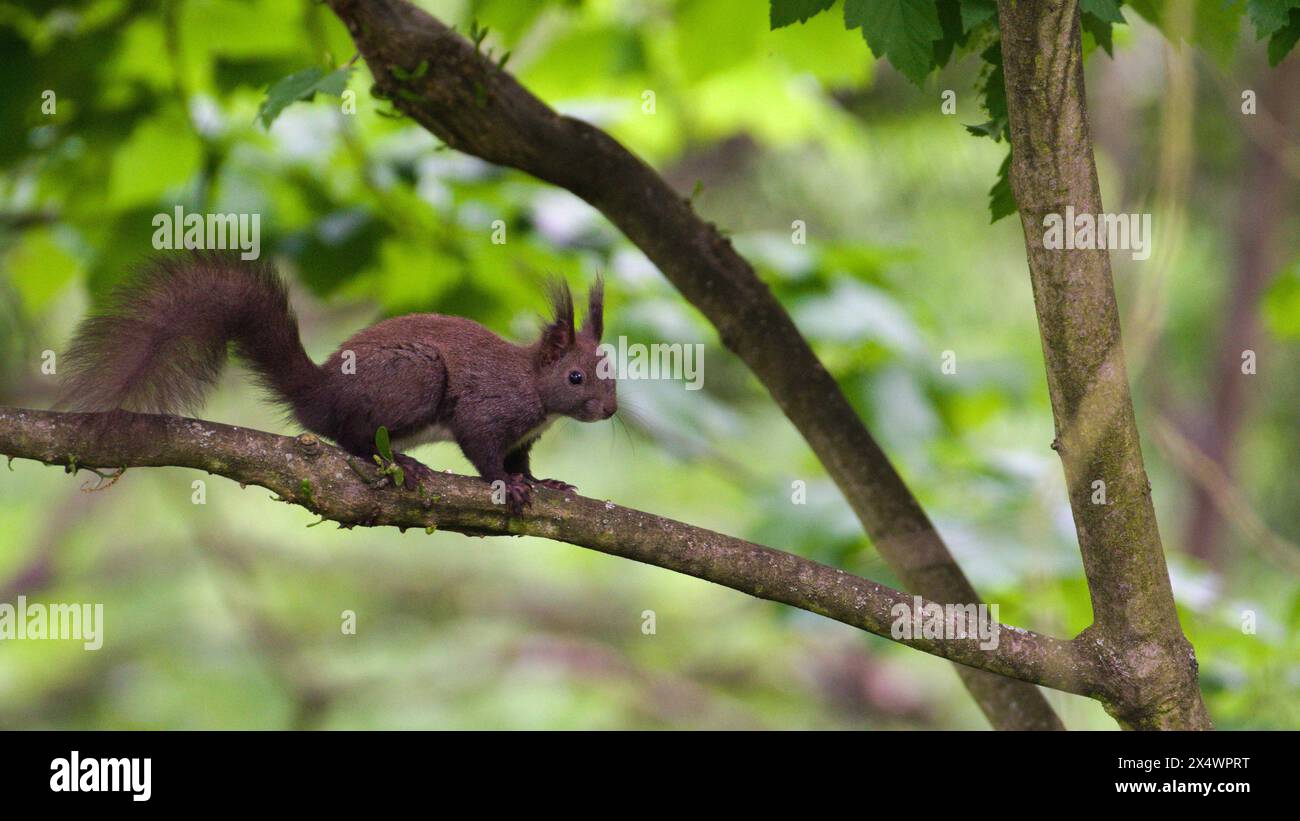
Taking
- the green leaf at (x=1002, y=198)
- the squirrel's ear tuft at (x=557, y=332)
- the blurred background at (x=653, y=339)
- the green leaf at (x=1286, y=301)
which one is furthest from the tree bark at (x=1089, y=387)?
the green leaf at (x=1286, y=301)

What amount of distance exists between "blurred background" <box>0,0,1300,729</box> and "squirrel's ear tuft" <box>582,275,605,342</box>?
228 millimetres

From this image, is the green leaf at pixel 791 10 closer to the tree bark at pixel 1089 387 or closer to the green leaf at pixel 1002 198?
the tree bark at pixel 1089 387

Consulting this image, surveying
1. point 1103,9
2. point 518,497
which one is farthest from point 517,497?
point 1103,9

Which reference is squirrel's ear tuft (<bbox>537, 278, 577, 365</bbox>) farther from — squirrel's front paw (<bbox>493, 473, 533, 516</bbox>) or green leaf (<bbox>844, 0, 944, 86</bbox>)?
green leaf (<bbox>844, 0, 944, 86</bbox>)

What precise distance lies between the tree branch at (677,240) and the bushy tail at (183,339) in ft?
1.64

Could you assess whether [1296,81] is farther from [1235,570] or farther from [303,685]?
[303,685]

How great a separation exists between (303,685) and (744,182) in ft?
12.4

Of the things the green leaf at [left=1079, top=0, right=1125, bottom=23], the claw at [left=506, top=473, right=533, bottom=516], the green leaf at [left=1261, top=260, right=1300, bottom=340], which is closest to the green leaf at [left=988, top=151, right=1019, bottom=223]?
the green leaf at [left=1079, top=0, right=1125, bottom=23]

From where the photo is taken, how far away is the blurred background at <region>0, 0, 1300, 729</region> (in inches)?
125

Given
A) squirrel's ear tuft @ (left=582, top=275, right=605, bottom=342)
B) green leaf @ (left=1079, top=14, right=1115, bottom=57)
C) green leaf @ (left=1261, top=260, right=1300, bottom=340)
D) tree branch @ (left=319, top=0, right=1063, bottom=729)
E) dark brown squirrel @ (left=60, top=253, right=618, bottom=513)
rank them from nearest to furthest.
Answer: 1. green leaf @ (left=1079, top=14, right=1115, bottom=57)
2. dark brown squirrel @ (left=60, top=253, right=618, bottom=513)
3. tree branch @ (left=319, top=0, right=1063, bottom=729)
4. squirrel's ear tuft @ (left=582, top=275, right=605, bottom=342)
5. green leaf @ (left=1261, top=260, right=1300, bottom=340)

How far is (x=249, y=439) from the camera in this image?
1.93 meters

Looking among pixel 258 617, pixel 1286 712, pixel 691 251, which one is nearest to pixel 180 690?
pixel 258 617

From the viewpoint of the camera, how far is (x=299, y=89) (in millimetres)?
2139

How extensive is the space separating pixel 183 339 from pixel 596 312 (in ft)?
3.43
